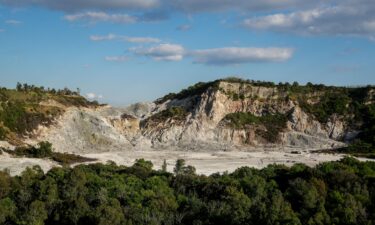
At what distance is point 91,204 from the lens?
119 feet

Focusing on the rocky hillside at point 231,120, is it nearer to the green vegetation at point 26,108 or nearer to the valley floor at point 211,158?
the green vegetation at point 26,108

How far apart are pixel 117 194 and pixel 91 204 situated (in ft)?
7.62

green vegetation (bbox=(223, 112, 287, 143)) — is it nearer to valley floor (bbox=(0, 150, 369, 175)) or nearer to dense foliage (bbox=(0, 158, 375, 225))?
valley floor (bbox=(0, 150, 369, 175))

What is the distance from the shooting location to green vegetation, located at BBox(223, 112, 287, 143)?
94688 mm

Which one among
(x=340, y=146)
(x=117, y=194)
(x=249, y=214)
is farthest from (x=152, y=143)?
(x=249, y=214)

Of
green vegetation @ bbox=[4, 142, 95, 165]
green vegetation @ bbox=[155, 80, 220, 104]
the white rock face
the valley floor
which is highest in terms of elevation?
green vegetation @ bbox=[155, 80, 220, 104]

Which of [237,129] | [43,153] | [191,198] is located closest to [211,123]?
[237,129]

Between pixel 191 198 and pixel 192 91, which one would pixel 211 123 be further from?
pixel 191 198

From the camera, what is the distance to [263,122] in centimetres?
9750

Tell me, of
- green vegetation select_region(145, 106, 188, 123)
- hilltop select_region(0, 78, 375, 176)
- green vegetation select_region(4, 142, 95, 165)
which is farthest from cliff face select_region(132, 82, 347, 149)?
green vegetation select_region(4, 142, 95, 165)

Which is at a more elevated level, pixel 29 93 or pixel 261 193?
pixel 29 93

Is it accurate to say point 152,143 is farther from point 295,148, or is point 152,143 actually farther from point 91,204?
point 91,204

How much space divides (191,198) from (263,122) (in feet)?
200

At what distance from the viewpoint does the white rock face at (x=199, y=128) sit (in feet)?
288
